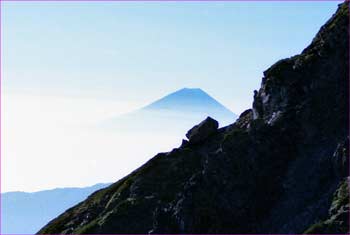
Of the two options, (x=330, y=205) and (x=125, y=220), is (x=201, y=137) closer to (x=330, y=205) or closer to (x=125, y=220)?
(x=125, y=220)

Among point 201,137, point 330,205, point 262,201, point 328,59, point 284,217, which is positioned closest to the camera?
point 330,205

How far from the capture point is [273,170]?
75.3 meters

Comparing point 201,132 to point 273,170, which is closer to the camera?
point 273,170

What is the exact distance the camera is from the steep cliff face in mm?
69062

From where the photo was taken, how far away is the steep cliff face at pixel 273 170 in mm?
69062

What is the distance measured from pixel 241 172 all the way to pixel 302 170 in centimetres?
694

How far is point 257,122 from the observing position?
80312 mm

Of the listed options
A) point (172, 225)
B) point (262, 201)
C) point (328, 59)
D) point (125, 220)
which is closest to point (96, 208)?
point (125, 220)

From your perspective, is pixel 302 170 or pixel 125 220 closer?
pixel 302 170

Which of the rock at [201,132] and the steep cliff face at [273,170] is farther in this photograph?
the rock at [201,132]

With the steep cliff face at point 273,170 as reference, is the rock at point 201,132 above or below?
above

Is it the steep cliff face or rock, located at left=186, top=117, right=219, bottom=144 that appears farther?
rock, located at left=186, top=117, right=219, bottom=144

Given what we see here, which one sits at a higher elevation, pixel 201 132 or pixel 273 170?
pixel 201 132

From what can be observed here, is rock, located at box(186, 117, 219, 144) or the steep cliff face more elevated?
rock, located at box(186, 117, 219, 144)
